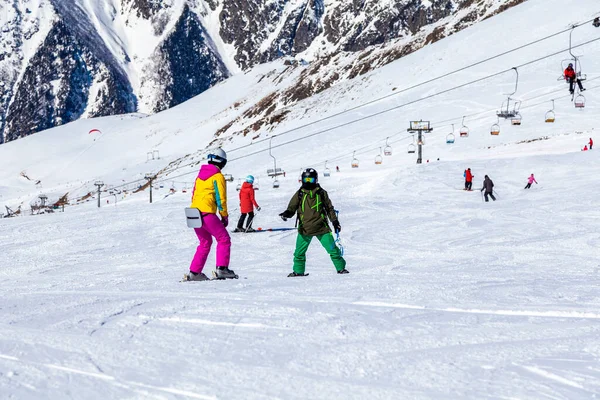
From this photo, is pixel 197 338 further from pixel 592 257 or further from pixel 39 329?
pixel 592 257

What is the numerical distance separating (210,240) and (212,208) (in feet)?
1.51

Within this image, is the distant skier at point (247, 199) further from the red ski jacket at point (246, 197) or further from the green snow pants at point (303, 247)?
the green snow pants at point (303, 247)

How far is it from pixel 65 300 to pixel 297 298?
6.76ft

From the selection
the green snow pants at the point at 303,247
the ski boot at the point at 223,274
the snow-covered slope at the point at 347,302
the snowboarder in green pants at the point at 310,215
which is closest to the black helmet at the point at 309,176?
the snowboarder in green pants at the point at 310,215

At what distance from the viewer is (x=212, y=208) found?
793cm

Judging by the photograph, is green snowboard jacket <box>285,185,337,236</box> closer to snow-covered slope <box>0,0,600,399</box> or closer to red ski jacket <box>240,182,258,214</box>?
snow-covered slope <box>0,0,600,399</box>

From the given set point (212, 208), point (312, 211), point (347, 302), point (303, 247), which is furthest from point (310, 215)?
point (347, 302)

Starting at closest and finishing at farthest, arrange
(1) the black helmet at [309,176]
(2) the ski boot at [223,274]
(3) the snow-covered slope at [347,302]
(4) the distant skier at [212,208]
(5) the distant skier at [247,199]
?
(3) the snow-covered slope at [347,302]
(4) the distant skier at [212,208]
(2) the ski boot at [223,274]
(1) the black helmet at [309,176]
(5) the distant skier at [247,199]

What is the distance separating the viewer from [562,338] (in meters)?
4.42

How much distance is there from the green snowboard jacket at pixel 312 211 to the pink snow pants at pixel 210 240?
962 mm

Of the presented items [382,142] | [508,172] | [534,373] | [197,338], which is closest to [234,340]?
[197,338]

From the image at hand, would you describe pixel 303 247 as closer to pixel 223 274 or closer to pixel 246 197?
pixel 223 274

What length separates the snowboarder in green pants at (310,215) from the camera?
8.48 m

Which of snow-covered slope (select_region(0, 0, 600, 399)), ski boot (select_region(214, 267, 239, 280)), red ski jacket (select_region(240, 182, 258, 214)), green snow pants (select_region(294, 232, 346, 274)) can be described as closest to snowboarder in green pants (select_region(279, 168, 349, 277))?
green snow pants (select_region(294, 232, 346, 274))
